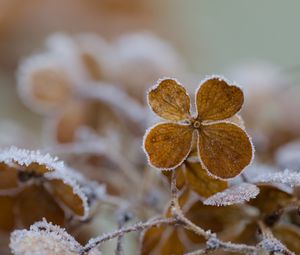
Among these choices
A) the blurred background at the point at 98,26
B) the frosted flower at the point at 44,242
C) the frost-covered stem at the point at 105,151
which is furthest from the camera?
the blurred background at the point at 98,26

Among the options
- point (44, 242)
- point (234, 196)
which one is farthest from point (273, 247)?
point (44, 242)

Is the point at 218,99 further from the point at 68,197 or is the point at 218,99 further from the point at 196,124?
the point at 68,197

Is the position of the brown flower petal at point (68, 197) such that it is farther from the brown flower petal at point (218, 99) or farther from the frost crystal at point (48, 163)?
the brown flower petal at point (218, 99)

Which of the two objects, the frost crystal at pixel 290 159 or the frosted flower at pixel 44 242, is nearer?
the frosted flower at pixel 44 242

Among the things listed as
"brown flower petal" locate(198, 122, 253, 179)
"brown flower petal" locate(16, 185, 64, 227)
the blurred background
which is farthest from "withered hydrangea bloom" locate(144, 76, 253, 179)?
the blurred background

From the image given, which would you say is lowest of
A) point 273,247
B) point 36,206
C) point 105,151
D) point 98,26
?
point 273,247

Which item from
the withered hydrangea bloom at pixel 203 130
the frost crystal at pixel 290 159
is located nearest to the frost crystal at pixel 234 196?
the withered hydrangea bloom at pixel 203 130

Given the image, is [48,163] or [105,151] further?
[105,151]
